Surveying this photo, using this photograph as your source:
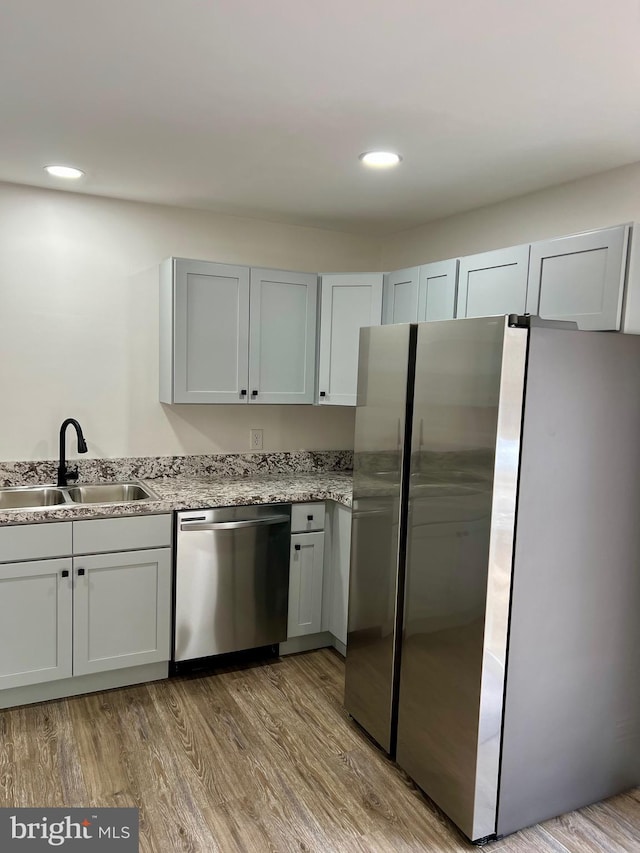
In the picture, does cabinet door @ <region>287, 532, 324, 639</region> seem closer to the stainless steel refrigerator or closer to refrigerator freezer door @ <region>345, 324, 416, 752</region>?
refrigerator freezer door @ <region>345, 324, 416, 752</region>

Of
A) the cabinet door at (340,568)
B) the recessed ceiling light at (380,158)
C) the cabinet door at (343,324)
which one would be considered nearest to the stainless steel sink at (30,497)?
the cabinet door at (340,568)

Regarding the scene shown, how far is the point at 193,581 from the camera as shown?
9.98 ft

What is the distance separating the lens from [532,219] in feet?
9.94

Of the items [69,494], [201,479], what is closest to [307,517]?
[201,479]

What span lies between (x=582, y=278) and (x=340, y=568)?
1.81 metres

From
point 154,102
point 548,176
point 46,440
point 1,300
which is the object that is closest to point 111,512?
point 46,440

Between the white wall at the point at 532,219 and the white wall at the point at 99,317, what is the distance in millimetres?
824

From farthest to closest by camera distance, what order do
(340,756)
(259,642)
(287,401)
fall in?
(287,401), (259,642), (340,756)

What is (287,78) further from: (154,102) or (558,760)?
(558,760)

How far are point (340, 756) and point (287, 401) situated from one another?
6.09 ft

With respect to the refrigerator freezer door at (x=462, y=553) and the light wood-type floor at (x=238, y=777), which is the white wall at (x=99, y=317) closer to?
the light wood-type floor at (x=238, y=777)

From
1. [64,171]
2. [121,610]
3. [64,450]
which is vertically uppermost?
[64,171]

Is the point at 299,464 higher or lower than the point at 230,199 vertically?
lower

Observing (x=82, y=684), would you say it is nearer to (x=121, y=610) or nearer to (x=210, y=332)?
(x=121, y=610)
